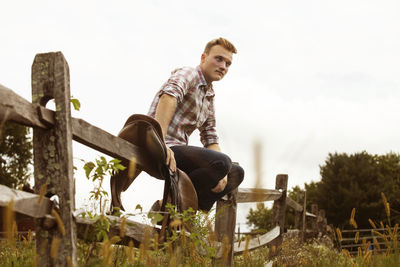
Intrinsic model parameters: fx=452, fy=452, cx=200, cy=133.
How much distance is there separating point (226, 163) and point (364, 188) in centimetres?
1940

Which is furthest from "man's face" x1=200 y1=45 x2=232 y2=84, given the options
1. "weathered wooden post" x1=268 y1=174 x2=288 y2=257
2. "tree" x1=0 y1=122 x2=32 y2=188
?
"tree" x1=0 y1=122 x2=32 y2=188

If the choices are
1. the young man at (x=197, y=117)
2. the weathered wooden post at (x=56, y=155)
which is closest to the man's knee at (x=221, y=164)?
the young man at (x=197, y=117)

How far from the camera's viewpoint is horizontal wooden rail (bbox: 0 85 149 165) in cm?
182

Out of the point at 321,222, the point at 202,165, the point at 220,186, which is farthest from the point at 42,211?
the point at 321,222

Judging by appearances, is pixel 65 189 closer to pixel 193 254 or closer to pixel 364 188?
pixel 193 254

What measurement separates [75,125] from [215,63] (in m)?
1.77

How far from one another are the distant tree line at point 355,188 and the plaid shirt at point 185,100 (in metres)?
16.9

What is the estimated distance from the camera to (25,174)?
1820cm

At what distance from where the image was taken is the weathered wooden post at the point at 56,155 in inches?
81.2

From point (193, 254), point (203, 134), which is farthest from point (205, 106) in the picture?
point (193, 254)

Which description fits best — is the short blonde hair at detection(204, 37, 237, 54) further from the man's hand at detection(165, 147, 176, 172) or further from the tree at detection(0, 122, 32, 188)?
the tree at detection(0, 122, 32, 188)

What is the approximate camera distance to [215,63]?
376cm

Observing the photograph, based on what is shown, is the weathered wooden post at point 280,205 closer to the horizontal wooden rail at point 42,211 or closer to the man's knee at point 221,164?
the man's knee at point 221,164

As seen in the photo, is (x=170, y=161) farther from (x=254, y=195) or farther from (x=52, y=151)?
(x=254, y=195)
